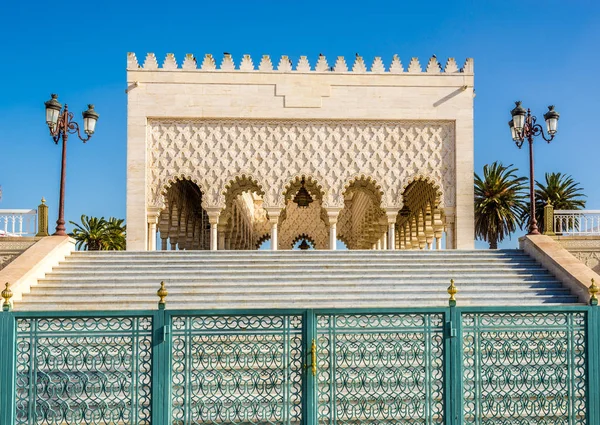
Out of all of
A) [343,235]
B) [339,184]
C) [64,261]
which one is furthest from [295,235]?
[64,261]

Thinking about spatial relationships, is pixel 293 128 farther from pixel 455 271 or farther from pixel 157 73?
pixel 455 271

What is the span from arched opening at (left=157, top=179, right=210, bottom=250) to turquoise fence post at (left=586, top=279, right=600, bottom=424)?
13.2 m

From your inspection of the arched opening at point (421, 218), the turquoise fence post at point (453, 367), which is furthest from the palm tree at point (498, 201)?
the turquoise fence post at point (453, 367)

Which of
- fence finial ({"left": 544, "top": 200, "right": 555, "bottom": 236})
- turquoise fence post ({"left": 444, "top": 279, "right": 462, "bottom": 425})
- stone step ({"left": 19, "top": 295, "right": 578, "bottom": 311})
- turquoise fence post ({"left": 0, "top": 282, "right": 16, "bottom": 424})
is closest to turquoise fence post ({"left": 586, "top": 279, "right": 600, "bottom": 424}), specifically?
turquoise fence post ({"left": 444, "top": 279, "right": 462, "bottom": 425})

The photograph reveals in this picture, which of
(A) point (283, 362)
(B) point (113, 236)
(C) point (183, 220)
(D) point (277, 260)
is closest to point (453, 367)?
(A) point (283, 362)

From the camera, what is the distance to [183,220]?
21438 mm

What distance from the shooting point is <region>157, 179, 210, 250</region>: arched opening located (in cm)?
1934

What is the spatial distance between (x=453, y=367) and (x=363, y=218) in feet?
65.6

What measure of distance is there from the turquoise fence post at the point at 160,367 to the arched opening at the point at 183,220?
40.5ft

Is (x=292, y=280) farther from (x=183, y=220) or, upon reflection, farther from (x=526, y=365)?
(x=183, y=220)

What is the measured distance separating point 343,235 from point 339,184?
1298cm

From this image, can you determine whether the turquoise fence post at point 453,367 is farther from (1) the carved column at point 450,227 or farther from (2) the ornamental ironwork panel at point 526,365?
(1) the carved column at point 450,227

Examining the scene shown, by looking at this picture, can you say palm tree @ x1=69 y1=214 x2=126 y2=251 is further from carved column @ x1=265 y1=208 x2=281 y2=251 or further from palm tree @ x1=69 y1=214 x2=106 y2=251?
carved column @ x1=265 y1=208 x2=281 y2=251

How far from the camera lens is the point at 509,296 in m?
9.59
